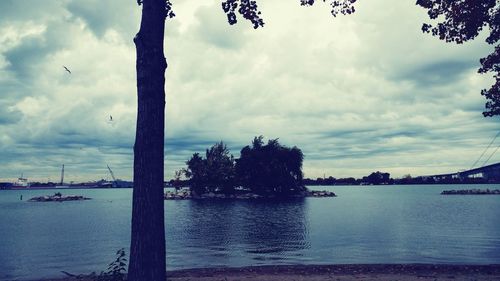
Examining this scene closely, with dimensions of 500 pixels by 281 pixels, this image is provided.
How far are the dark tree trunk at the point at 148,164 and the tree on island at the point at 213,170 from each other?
427 feet

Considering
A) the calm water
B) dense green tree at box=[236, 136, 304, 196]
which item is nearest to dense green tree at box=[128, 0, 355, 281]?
the calm water

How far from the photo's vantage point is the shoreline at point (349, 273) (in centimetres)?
1898

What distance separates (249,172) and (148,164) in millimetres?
125708

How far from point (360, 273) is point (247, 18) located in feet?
48.5

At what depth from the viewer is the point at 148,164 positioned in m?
8.74

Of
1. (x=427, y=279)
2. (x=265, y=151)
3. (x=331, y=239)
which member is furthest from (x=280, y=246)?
(x=265, y=151)

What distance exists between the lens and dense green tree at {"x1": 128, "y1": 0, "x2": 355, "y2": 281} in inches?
345

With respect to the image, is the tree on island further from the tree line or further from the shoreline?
the shoreline

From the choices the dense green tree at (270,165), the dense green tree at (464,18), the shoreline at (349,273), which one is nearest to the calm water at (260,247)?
the shoreline at (349,273)

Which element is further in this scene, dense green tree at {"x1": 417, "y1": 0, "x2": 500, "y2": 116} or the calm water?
the calm water

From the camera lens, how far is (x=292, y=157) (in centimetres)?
13038

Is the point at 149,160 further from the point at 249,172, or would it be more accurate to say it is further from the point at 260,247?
the point at 249,172

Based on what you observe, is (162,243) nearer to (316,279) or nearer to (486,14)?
(316,279)

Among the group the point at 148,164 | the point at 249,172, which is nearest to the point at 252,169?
the point at 249,172
